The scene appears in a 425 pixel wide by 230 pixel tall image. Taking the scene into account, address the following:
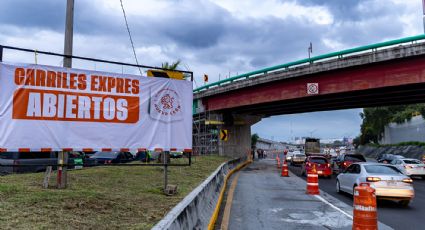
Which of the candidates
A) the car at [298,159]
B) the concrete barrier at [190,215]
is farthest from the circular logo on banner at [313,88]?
the concrete barrier at [190,215]

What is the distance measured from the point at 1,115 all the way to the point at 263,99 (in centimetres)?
2782

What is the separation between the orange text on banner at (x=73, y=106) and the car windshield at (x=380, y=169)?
8.31 meters

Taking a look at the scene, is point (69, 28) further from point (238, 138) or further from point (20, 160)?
point (238, 138)

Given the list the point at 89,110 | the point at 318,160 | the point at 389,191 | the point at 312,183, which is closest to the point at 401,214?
the point at 389,191

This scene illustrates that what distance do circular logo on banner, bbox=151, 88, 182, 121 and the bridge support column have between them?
33318mm

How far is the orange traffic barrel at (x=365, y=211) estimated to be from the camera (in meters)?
7.38

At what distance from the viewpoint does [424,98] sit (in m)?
32.9

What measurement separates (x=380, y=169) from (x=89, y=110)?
9746 mm

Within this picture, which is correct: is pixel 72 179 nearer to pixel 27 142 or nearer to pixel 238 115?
pixel 27 142

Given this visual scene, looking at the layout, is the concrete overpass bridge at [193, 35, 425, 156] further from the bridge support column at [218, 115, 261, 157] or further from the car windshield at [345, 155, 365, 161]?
the car windshield at [345, 155, 365, 161]

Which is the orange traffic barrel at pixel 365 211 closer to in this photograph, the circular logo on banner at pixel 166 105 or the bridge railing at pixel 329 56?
the circular logo on banner at pixel 166 105

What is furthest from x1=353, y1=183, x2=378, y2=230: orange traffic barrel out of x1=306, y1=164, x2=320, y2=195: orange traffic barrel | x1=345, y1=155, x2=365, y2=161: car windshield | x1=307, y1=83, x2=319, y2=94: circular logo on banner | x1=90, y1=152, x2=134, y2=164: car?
x1=307, y1=83, x2=319, y2=94: circular logo on banner

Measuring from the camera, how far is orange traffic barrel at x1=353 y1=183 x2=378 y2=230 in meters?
7.38

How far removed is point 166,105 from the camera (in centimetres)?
1023
